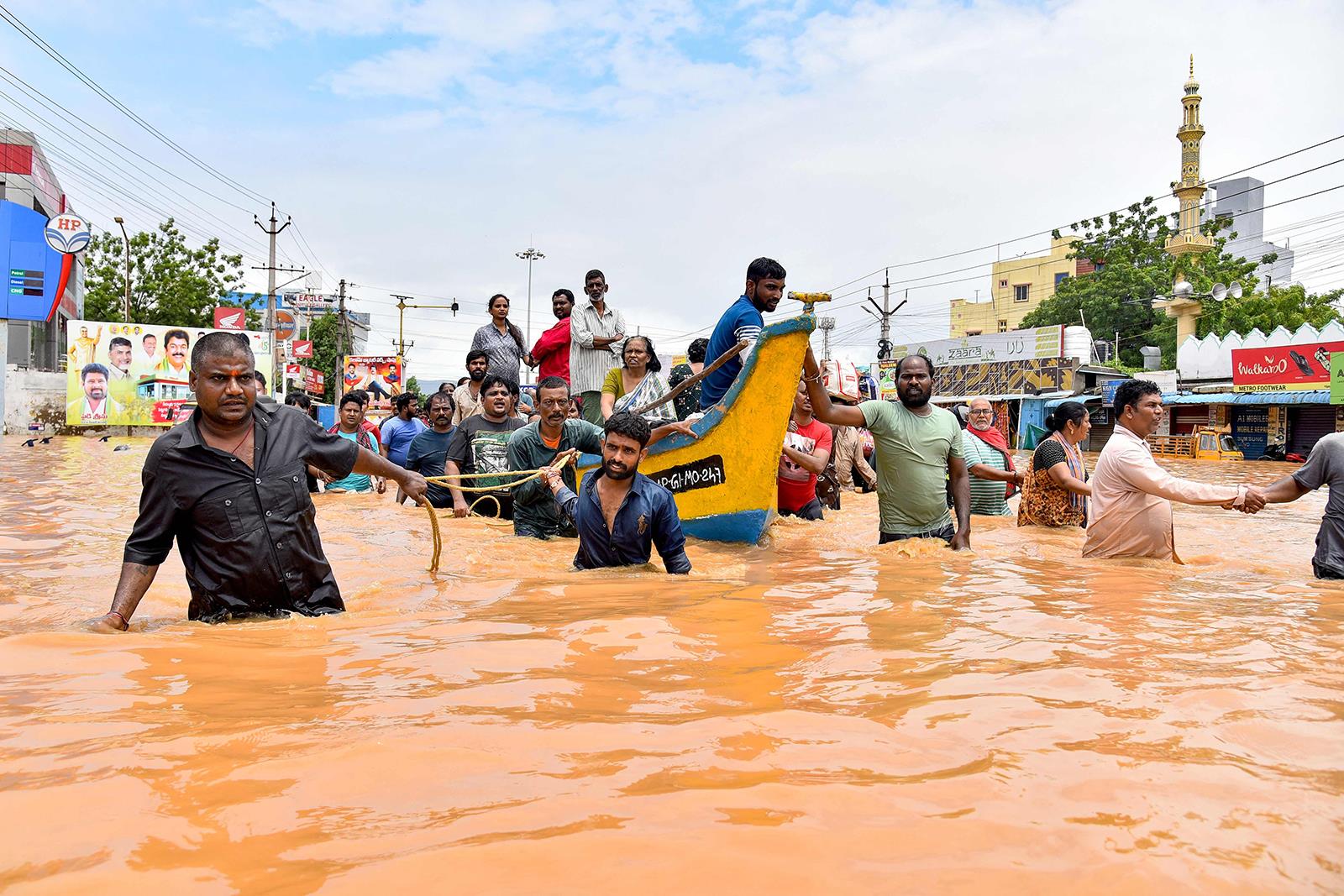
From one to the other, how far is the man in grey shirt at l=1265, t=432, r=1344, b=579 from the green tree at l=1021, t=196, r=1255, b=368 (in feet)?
131

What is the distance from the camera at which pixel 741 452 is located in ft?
21.4

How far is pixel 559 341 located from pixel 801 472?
11.5 ft

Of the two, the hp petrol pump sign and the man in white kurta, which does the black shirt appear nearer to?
the man in white kurta

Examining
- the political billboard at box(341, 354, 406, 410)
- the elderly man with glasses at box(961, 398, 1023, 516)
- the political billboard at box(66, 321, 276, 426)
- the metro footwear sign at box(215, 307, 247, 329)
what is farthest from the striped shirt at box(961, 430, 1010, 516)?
the political billboard at box(341, 354, 406, 410)

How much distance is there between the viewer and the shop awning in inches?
997

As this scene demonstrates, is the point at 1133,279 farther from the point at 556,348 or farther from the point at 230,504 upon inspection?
the point at 230,504

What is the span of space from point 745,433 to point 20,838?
5210 mm

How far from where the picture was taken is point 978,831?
1637 millimetres

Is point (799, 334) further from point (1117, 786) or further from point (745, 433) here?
point (1117, 786)

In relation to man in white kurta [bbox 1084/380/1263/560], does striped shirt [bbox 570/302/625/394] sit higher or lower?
higher

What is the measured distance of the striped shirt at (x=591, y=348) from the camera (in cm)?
939

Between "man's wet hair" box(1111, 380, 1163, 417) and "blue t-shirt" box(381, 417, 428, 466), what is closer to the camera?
"man's wet hair" box(1111, 380, 1163, 417)

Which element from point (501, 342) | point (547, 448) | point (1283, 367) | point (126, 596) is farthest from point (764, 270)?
point (1283, 367)

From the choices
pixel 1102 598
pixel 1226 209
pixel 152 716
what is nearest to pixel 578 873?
pixel 152 716
